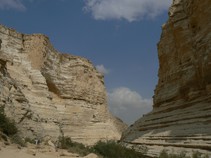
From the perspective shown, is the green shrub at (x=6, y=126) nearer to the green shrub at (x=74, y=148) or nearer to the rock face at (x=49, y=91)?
the rock face at (x=49, y=91)

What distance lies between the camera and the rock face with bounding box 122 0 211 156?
1165 cm

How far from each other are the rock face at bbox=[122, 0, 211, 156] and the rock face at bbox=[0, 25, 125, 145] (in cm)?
777

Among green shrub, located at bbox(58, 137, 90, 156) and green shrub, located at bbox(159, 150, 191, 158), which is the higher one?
green shrub, located at bbox(58, 137, 90, 156)

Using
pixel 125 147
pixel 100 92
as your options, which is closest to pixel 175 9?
pixel 125 147

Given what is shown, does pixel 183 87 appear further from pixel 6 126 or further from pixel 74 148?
pixel 6 126

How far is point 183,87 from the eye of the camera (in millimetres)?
15047

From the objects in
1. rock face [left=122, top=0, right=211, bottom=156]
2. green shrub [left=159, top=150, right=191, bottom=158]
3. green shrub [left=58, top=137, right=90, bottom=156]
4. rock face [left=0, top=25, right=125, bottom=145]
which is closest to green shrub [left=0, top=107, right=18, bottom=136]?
rock face [left=0, top=25, right=125, bottom=145]

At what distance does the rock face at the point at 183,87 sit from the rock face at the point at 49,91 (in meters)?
7.77

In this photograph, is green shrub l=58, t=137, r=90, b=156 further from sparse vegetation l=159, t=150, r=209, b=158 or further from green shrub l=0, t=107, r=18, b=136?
sparse vegetation l=159, t=150, r=209, b=158

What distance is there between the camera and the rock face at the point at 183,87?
38.2ft

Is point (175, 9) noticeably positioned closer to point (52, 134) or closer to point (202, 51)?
point (202, 51)

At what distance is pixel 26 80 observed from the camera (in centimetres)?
2634

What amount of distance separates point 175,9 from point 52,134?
13.1m

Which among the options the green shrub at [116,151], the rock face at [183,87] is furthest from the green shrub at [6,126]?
the rock face at [183,87]
